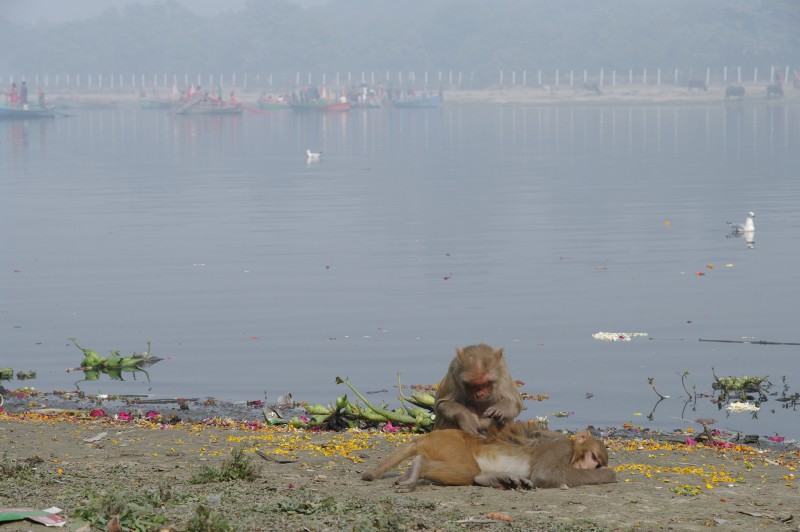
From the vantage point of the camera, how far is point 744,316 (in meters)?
23.1

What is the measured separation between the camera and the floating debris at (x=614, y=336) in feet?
68.4

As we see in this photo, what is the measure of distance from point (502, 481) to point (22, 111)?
159475mm

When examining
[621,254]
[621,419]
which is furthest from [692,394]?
[621,254]

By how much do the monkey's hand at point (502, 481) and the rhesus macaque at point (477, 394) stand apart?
0.35 metres

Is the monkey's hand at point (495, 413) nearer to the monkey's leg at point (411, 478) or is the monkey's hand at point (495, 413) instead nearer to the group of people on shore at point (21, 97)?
the monkey's leg at point (411, 478)

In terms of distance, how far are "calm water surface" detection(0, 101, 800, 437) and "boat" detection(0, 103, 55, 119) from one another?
99.1 meters

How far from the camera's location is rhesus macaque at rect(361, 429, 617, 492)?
9742mm

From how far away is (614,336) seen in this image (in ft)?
69.1

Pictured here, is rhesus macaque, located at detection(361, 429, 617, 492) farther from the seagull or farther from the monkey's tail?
the seagull

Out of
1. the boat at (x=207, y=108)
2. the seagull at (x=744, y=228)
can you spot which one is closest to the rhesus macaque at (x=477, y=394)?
the seagull at (x=744, y=228)

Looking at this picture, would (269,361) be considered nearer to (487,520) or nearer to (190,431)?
(190,431)

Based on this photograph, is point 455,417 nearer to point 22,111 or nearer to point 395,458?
point 395,458

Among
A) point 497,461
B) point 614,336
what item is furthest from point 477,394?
point 614,336

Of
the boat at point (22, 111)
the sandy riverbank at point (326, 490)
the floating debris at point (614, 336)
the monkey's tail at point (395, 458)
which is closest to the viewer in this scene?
the sandy riverbank at point (326, 490)
